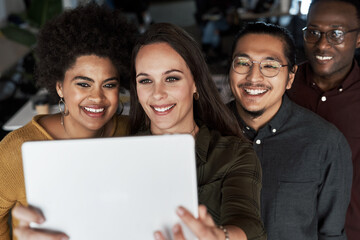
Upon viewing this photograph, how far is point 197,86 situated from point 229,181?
15.2 inches

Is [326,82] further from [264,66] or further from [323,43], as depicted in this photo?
[264,66]

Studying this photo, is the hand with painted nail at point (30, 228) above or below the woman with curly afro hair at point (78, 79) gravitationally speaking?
below

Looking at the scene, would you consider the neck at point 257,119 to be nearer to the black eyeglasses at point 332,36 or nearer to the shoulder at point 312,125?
the shoulder at point 312,125

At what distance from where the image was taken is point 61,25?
1688mm

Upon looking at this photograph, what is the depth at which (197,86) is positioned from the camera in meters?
1.48

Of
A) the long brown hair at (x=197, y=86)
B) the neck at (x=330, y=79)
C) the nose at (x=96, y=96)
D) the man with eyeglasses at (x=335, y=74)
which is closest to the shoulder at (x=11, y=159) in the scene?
the nose at (x=96, y=96)

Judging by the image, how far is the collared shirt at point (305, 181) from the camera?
1556 millimetres

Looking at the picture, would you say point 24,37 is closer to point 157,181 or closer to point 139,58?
point 139,58

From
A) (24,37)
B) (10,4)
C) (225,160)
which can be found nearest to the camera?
(225,160)

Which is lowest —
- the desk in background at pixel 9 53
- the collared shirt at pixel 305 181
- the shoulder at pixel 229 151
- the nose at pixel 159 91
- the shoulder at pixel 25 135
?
the collared shirt at pixel 305 181

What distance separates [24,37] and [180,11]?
8301 mm

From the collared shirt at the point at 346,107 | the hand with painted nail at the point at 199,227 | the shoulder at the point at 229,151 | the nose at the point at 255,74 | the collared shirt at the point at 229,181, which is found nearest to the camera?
the hand with painted nail at the point at 199,227

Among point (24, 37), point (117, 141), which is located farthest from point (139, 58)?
point (24, 37)

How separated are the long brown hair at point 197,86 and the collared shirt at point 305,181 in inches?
9.2
